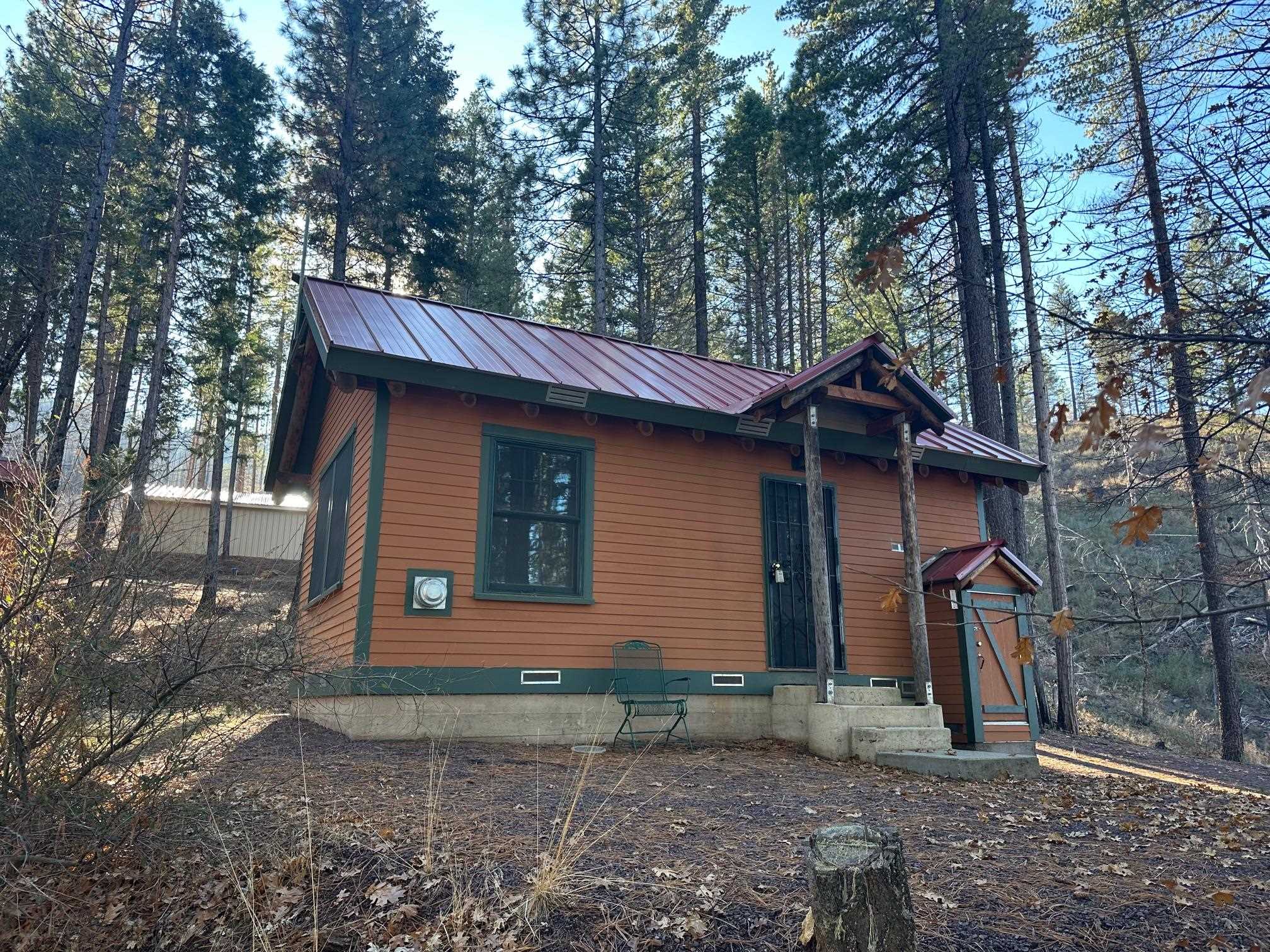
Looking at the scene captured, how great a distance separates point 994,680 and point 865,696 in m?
1.51

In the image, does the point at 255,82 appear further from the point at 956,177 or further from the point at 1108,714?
the point at 1108,714

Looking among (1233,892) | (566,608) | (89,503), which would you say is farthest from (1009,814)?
(89,503)

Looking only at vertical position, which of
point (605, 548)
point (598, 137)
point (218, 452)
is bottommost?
point (605, 548)

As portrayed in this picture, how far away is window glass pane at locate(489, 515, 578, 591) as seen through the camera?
771 centimetres

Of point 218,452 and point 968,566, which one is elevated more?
point 218,452

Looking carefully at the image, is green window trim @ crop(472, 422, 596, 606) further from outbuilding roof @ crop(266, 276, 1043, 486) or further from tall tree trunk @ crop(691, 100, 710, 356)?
tall tree trunk @ crop(691, 100, 710, 356)

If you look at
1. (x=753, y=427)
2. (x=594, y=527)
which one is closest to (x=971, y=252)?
(x=753, y=427)

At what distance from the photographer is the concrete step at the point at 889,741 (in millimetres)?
7289

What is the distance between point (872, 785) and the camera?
6.11 metres

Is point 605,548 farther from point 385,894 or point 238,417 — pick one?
point 238,417

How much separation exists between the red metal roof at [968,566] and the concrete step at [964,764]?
1.89 m

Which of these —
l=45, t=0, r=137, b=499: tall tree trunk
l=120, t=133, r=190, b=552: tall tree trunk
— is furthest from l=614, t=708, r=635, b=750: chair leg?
l=120, t=133, r=190, b=552: tall tree trunk

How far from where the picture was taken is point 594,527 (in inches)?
318

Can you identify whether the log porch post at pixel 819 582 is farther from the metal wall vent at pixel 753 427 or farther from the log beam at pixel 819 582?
the metal wall vent at pixel 753 427
